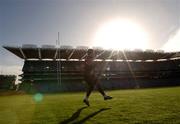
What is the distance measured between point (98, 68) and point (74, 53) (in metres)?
9.91

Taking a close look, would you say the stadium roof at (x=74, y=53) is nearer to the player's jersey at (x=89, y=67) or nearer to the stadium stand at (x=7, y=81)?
the stadium stand at (x=7, y=81)

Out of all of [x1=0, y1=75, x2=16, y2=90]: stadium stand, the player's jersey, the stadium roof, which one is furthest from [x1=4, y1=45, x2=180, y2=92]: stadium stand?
the player's jersey

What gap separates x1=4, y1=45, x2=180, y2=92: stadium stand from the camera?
56.3 meters

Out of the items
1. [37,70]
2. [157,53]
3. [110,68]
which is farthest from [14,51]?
[157,53]

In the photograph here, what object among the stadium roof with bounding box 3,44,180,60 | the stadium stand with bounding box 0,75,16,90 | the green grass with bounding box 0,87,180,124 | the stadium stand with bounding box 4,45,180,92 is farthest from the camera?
the stadium stand with bounding box 0,75,16,90

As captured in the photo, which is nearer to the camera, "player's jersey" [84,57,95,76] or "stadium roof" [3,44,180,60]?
"player's jersey" [84,57,95,76]

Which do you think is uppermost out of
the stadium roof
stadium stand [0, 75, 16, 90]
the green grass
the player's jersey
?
the stadium roof

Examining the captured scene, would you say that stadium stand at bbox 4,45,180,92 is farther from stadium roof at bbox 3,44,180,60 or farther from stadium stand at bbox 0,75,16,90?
stadium stand at bbox 0,75,16,90

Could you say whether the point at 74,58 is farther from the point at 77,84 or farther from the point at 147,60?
the point at 147,60

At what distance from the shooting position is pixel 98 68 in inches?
2574

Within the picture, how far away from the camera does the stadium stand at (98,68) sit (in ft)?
185

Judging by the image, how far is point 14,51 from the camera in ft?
180

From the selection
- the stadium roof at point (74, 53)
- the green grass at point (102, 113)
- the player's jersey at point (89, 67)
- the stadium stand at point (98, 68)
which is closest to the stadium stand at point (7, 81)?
the stadium stand at point (98, 68)

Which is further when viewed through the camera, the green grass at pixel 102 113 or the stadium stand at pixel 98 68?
the stadium stand at pixel 98 68
